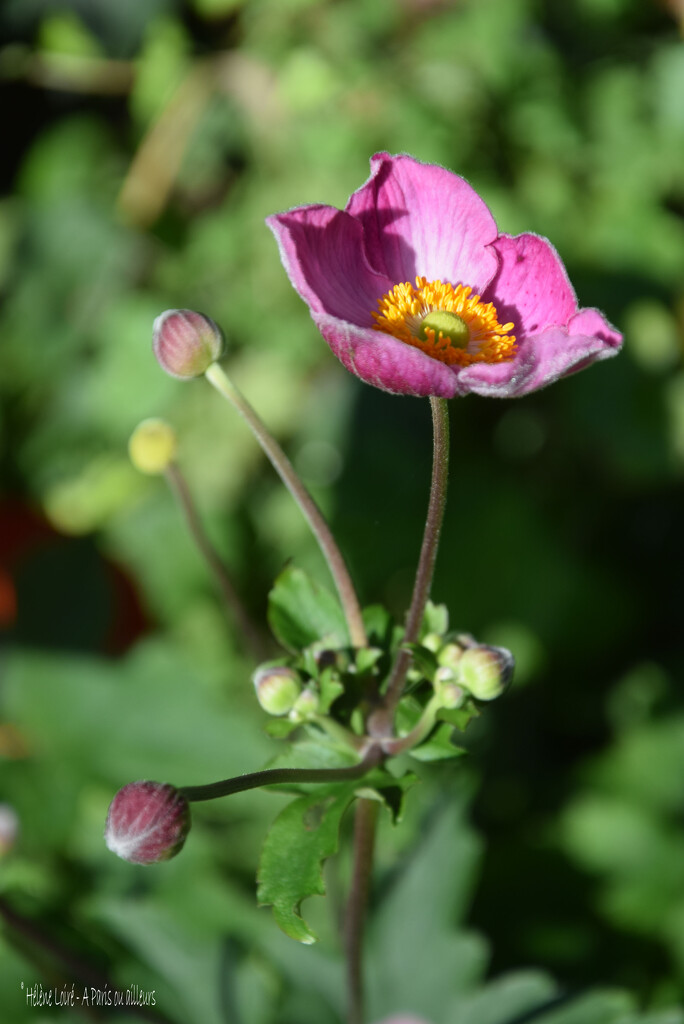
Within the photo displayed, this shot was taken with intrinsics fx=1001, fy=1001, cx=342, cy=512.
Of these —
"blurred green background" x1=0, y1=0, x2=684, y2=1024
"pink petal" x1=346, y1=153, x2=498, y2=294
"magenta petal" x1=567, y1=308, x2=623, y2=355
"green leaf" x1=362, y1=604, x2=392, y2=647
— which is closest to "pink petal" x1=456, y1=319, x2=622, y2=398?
"magenta petal" x1=567, y1=308, x2=623, y2=355

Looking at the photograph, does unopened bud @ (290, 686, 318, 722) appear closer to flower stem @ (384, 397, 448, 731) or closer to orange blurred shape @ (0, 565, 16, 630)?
flower stem @ (384, 397, 448, 731)

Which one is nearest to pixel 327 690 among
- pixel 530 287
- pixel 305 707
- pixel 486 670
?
pixel 305 707

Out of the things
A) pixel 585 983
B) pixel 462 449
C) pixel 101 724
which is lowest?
pixel 585 983

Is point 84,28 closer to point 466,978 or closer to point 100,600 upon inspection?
point 100,600

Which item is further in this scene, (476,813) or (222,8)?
(222,8)

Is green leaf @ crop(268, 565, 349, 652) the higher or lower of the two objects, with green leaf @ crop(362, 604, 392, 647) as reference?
higher

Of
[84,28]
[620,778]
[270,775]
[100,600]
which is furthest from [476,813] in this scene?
[84,28]

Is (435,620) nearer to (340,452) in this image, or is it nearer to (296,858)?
(296,858)

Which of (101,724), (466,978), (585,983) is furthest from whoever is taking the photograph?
(101,724)

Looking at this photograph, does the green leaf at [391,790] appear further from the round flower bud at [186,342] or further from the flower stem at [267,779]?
the round flower bud at [186,342]
